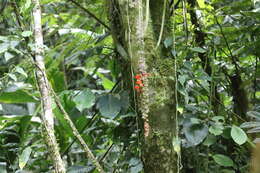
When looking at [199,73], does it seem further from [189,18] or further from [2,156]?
[2,156]

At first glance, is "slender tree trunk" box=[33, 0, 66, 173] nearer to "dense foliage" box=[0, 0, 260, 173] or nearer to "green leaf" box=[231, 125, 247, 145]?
"dense foliage" box=[0, 0, 260, 173]

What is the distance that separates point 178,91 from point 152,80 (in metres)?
0.12

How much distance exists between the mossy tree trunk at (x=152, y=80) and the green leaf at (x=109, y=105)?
133 mm

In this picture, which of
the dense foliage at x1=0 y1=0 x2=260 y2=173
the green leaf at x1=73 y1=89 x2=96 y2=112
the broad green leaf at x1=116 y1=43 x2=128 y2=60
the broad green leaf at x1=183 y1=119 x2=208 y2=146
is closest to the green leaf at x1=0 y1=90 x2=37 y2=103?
the dense foliage at x1=0 y1=0 x2=260 y2=173

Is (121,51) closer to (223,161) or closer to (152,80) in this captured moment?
(152,80)

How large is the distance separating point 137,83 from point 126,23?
220mm

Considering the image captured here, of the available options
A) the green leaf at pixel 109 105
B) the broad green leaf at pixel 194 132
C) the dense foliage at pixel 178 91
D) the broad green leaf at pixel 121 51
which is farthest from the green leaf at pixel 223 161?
Result: the broad green leaf at pixel 121 51

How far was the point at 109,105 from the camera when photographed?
131 centimetres

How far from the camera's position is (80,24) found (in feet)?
6.29

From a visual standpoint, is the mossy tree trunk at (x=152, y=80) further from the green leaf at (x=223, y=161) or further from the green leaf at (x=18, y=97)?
the green leaf at (x=18, y=97)

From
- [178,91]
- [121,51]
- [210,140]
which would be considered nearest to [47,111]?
[121,51]

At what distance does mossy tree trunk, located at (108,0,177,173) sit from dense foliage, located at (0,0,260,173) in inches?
1.6

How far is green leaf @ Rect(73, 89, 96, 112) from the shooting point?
1.30 m

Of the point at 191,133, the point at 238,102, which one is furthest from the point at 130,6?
the point at 238,102
